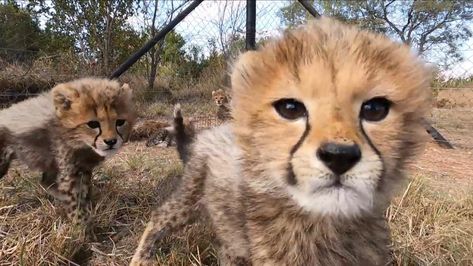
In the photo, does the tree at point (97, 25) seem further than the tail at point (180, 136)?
Yes

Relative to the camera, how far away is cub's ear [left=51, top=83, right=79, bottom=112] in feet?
9.00

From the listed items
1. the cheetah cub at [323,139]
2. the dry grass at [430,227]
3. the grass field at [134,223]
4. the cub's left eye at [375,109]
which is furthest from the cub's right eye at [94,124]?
the cub's left eye at [375,109]

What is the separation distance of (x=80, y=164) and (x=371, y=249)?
182cm

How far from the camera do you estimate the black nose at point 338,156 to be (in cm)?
102

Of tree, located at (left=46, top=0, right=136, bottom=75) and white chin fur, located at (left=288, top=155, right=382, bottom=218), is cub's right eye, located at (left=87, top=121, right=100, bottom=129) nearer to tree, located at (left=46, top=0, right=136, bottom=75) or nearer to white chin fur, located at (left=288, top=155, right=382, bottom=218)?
white chin fur, located at (left=288, top=155, right=382, bottom=218)

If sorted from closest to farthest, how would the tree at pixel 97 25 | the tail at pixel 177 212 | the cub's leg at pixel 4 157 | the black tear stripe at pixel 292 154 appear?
the black tear stripe at pixel 292 154 < the tail at pixel 177 212 < the cub's leg at pixel 4 157 < the tree at pixel 97 25

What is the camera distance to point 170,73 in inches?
360

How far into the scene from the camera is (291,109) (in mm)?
1191

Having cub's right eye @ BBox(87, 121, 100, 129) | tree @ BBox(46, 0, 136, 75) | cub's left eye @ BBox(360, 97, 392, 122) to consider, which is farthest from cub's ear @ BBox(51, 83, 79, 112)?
tree @ BBox(46, 0, 136, 75)

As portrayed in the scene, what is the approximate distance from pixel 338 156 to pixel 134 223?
1.76 meters

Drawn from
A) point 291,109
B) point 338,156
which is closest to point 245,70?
point 291,109

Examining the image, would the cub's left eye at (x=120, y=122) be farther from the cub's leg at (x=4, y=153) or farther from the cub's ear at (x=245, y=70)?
the cub's ear at (x=245, y=70)

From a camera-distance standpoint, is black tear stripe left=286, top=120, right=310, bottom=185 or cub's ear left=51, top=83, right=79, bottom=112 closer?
black tear stripe left=286, top=120, right=310, bottom=185

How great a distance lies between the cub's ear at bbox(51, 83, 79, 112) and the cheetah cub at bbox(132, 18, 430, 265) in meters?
1.55
